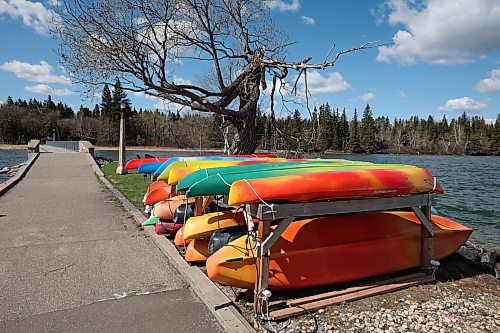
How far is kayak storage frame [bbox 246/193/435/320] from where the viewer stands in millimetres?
3906

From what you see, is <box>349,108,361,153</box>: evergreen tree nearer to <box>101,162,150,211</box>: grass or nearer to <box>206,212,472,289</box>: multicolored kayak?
<box>101,162,150,211</box>: grass

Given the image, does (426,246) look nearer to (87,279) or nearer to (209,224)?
(209,224)

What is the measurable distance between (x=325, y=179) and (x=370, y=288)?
136cm

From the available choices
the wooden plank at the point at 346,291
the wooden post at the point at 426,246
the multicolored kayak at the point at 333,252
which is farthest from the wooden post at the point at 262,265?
the wooden post at the point at 426,246

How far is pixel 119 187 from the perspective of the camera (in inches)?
505

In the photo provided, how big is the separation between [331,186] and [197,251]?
2119 millimetres

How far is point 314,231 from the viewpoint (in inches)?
186

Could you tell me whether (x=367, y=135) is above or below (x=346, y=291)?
above

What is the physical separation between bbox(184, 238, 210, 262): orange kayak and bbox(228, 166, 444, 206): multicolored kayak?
1548 millimetres

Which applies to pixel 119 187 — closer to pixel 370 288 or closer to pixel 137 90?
pixel 137 90

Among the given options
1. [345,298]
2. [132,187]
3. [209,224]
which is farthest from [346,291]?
[132,187]

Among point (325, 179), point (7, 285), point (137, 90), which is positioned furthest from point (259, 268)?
point (137, 90)

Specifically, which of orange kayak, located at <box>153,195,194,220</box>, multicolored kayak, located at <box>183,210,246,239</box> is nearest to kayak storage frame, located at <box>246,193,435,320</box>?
multicolored kayak, located at <box>183,210,246,239</box>

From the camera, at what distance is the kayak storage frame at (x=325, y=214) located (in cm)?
391
